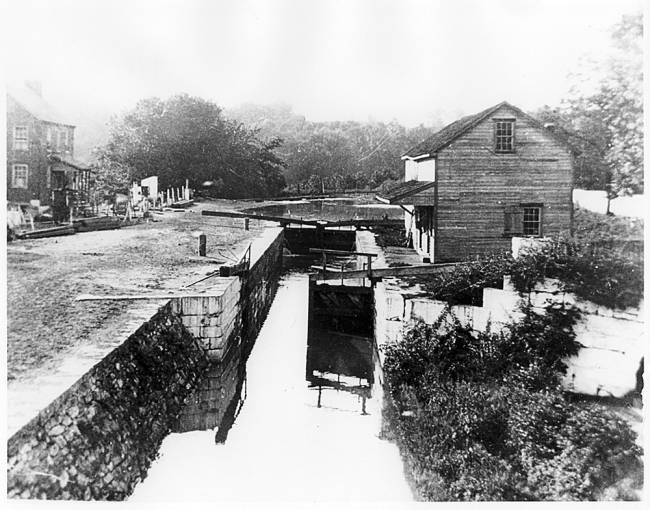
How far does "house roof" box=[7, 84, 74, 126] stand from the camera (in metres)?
7.25

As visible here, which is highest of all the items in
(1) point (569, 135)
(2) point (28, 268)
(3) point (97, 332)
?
(1) point (569, 135)

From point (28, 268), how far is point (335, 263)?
13.6 meters

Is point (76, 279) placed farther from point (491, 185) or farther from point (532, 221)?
point (532, 221)

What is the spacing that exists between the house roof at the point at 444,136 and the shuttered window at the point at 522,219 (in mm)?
1744

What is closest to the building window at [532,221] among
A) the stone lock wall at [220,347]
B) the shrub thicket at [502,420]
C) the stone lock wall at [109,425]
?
the shrub thicket at [502,420]

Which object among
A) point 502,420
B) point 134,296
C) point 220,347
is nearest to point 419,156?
point 220,347

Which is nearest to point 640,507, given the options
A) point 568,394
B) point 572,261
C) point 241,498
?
point 568,394

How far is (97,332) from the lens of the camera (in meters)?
7.46

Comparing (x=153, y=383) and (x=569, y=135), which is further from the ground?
(x=569, y=135)

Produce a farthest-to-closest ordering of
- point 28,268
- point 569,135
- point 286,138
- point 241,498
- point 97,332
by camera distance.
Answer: point 286,138
point 569,135
point 28,268
point 97,332
point 241,498

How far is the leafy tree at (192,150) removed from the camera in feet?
34.0

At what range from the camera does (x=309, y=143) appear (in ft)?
36.4

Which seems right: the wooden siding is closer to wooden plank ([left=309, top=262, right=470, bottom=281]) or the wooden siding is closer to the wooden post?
wooden plank ([left=309, top=262, right=470, bottom=281])

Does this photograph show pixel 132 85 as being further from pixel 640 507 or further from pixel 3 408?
pixel 640 507
